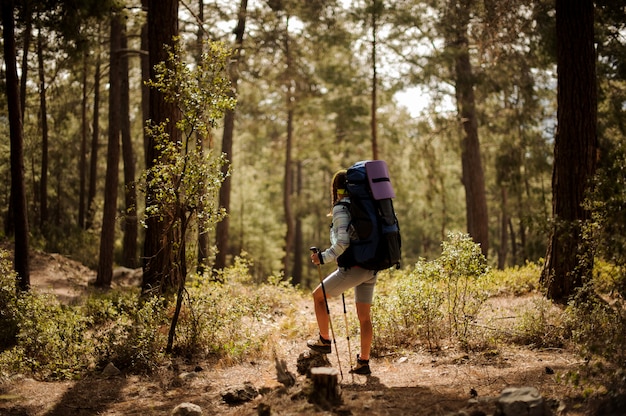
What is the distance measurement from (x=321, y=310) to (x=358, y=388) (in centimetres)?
85

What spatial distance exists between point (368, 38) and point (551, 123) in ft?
30.3

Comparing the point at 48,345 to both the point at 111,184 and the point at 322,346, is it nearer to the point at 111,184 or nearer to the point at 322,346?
the point at 322,346

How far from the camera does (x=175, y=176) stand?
6.55m

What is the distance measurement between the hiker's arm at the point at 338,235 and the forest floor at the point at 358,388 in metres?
1.19

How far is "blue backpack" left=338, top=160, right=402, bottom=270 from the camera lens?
518 cm

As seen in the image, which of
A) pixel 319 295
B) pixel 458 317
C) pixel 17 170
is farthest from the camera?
pixel 17 170

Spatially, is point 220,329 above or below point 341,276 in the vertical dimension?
below

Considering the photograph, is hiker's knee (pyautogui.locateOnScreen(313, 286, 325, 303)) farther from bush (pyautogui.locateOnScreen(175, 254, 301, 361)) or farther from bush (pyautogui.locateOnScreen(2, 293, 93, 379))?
bush (pyautogui.locateOnScreen(2, 293, 93, 379))

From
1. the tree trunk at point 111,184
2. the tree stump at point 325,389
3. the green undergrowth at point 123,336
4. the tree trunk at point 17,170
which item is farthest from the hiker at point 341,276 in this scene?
the tree trunk at point 111,184

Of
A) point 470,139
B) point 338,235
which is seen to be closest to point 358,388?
point 338,235

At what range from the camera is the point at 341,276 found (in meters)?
5.34

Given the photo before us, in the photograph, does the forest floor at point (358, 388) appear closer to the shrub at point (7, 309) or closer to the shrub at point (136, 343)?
the shrub at point (136, 343)

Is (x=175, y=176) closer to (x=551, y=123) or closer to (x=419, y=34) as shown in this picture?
(x=419, y=34)

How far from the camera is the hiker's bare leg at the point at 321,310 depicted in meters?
5.48
